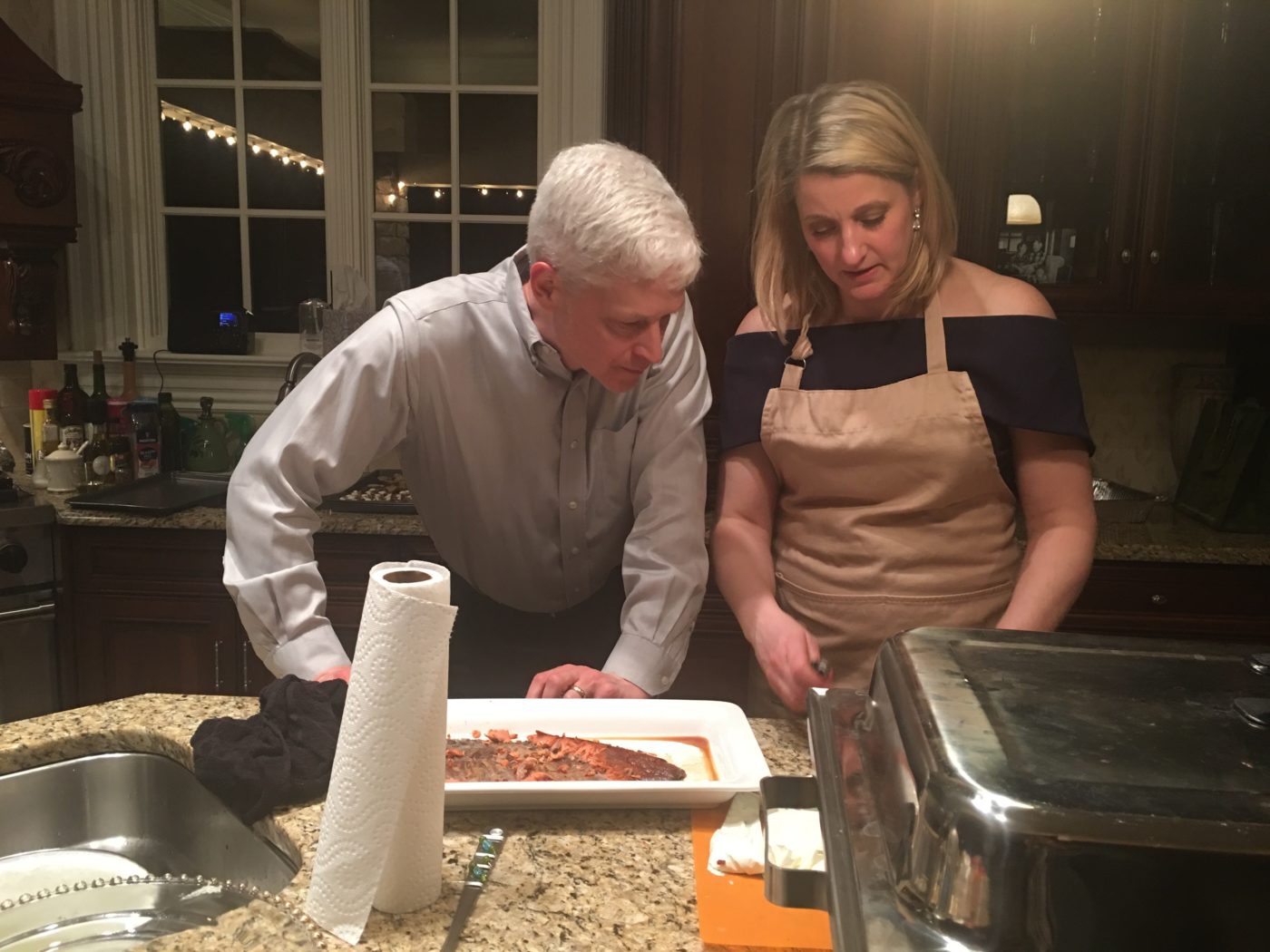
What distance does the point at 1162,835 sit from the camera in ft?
1.78

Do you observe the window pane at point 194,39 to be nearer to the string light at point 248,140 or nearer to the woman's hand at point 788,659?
the string light at point 248,140

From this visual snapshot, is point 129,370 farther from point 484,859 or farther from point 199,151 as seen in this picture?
point 484,859

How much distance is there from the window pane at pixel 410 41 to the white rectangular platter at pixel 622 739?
262cm

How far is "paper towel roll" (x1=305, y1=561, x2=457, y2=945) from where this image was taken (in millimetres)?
822

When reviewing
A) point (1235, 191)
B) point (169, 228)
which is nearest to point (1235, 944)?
point (1235, 191)

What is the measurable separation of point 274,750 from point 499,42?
274cm

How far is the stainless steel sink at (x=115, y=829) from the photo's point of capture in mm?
1133

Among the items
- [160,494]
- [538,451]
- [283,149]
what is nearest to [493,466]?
[538,451]

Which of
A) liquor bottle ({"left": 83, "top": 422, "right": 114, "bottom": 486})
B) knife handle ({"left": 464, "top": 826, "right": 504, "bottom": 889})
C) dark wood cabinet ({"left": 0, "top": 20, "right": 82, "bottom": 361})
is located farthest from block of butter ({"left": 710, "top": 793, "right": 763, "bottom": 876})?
dark wood cabinet ({"left": 0, "top": 20, "right": 82, "bottom": 361})

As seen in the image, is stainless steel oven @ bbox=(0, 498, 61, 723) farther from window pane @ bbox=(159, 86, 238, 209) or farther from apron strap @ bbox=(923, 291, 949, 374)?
apron strap @ bbox=(923, 291, 949, 374)

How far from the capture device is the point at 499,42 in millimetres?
3281

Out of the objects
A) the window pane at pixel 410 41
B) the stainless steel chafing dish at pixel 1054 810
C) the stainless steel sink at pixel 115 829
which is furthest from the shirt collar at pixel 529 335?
the window pane at pixel 410 41

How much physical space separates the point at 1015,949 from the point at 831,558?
43.7 inches

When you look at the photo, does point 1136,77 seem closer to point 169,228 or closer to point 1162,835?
point 1162,835
